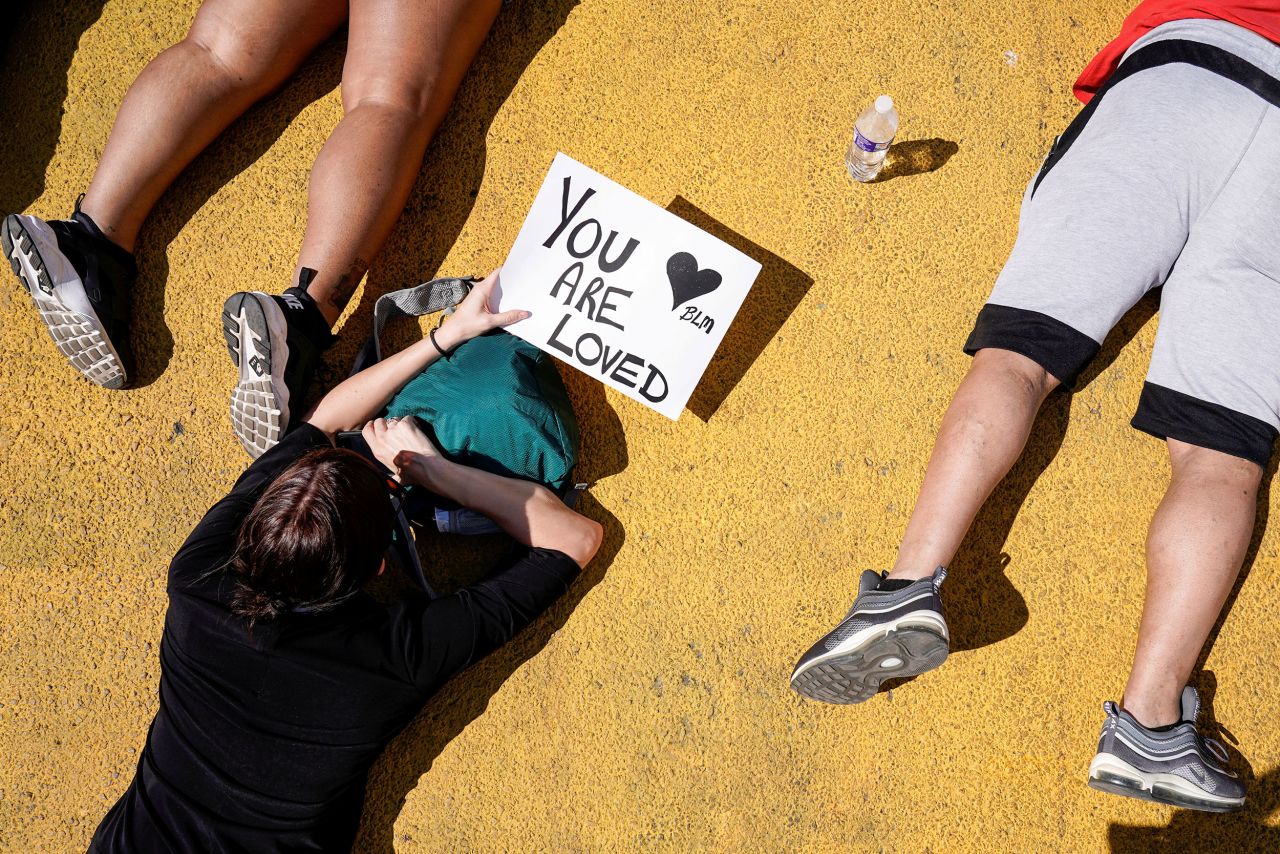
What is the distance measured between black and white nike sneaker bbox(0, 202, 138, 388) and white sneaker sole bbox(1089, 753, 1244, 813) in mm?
2912

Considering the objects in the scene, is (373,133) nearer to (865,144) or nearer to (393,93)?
(393,93)

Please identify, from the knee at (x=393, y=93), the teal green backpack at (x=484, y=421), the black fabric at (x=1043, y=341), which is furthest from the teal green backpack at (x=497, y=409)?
the black fabric at (x=1043, y=341)

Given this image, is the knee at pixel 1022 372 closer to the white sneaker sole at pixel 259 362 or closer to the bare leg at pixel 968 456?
the bare leg at pixel 968 456

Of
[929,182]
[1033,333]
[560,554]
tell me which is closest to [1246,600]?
[1033,333]

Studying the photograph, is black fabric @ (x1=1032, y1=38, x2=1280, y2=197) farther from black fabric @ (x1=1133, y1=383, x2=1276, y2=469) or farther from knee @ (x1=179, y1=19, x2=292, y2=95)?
knee @ (x1=179, y1=19, x2=292, y2=95)

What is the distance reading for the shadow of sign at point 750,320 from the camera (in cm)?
246

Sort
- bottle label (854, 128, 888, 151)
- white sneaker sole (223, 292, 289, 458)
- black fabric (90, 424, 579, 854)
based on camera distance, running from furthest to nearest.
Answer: bottle label (854, 128, 888, 151) < white sneaker sole (223, 292, 289, 458) < black fabric (90, 424, 579, 854)

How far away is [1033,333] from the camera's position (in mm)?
2031

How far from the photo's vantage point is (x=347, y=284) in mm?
2393

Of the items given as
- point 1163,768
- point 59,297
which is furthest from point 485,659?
point 1163,768

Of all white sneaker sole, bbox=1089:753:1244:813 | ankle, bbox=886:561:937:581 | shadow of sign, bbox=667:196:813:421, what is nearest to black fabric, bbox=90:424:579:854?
shadow of sign, bbox=667:196:813:421

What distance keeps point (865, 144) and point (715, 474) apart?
103 cm

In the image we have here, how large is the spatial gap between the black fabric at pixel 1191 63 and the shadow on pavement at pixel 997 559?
0.58 meters

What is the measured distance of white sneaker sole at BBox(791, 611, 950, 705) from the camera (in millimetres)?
1880
